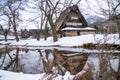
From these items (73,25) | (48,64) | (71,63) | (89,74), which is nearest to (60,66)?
(71,63)

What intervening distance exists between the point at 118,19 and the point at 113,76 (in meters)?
23.0

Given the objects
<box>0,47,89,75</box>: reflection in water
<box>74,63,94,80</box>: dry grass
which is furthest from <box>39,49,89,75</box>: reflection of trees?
<box>74,63,94,80</box>: dry grass

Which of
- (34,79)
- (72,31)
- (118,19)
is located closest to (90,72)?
(34,79)

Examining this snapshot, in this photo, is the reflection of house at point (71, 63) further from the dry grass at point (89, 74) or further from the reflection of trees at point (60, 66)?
the dry grass at point (89, 74)

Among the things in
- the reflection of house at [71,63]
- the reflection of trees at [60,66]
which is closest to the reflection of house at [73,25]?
the reflection of house at [71,63]

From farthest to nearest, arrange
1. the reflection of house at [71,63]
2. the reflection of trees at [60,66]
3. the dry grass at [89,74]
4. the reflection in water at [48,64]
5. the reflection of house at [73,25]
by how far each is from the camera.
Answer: the reflection of house at [73,25] < the reflection of house at [71,63] < the reflection in water at [48,64] < the reflection of trees at [60,66] < the dry grass at [89,74]

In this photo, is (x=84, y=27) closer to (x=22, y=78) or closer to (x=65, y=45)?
(x=65, y=45)

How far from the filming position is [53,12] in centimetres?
3766

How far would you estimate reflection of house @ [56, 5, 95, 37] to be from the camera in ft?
162

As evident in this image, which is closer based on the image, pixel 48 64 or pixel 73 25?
pixel 48 64

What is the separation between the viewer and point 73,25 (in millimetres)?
51406

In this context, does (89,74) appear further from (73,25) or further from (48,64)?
(73,25)

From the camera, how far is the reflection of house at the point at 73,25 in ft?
162

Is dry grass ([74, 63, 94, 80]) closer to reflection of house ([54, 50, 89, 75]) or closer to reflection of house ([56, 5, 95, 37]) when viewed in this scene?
reflection of house ([54, 50, 89, 75])
